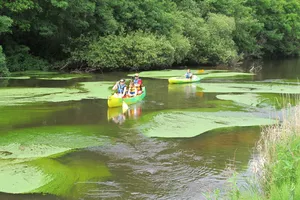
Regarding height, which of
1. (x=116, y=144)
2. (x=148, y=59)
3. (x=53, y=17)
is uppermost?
(x=53, y=17)

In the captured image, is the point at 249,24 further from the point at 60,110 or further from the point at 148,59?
the point at 60,110

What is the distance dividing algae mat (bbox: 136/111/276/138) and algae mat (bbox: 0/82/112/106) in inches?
184

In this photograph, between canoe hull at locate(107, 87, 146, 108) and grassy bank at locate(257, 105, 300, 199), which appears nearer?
grassy bank at locate(257, 105, 300, 199)

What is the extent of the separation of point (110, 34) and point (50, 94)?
14069mm

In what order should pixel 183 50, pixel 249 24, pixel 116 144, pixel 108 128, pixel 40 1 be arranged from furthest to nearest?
1. pixel 249 24
2. pixel 183 50
3. pixel 40 1
4. pixel 108 128
5. pixel 116 144

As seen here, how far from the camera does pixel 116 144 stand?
34.5 feet

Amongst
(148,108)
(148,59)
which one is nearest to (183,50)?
(148,59)

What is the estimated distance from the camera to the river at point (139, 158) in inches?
296

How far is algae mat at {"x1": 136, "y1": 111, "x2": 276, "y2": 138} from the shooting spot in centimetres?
1186

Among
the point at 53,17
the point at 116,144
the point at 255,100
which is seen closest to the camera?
the point at 116,144

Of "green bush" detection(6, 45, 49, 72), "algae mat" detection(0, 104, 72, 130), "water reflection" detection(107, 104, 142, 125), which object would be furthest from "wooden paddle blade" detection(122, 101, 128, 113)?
"green bush" detection(6, 45, 49, 72)

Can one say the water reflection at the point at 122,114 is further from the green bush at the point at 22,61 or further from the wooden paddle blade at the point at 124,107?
the green bush at the point at 22,61

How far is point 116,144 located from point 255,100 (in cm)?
943

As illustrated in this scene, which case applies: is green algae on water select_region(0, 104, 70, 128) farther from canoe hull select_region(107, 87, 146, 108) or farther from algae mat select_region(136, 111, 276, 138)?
algae mat select_region(136, 111, 276, 138)
